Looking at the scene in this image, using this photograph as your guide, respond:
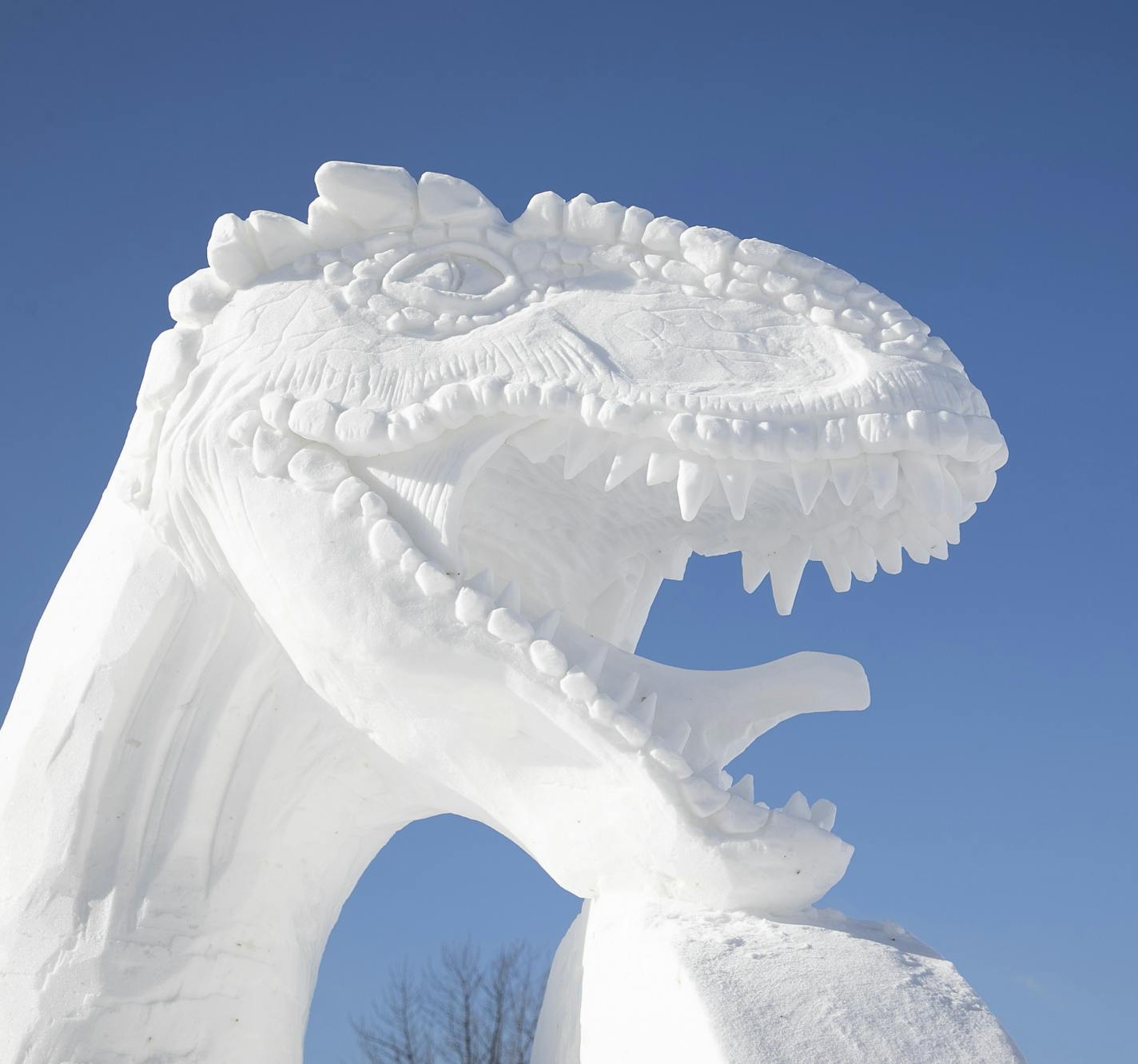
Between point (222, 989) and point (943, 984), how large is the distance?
1.62m

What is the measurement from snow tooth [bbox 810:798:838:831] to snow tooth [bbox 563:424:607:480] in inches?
33.5

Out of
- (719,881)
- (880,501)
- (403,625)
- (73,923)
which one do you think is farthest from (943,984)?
(73,923)

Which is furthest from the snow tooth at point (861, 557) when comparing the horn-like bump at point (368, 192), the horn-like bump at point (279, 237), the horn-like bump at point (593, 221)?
the horn-like bump at point (279, 237)

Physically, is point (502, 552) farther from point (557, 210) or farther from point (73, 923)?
point (73, 923)

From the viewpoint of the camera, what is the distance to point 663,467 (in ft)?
9.07

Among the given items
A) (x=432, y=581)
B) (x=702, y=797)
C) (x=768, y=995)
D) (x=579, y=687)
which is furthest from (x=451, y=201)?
(x=768, y=995)

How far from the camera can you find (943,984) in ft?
8.23

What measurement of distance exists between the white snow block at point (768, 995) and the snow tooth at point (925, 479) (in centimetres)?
86

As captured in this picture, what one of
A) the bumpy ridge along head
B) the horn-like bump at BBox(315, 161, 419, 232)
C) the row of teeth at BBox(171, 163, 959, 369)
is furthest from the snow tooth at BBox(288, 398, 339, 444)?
the horn-like bump at BBox(315, 161, 419, 232)

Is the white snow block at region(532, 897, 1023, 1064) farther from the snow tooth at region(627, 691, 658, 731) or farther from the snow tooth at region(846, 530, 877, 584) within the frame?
the snow tooth at region(846, 530, 877, 584)

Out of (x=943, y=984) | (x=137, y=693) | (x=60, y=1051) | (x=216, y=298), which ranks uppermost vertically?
(x=216, y=298)

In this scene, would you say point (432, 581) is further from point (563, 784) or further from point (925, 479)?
point (925, 479)

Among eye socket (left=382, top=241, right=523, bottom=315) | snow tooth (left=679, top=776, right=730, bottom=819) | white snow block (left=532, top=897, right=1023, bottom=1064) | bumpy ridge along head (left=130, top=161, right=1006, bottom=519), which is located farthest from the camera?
eye socket (left=382, top=241, right=523, bottom=315)

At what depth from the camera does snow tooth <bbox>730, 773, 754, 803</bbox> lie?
8.87 ft
